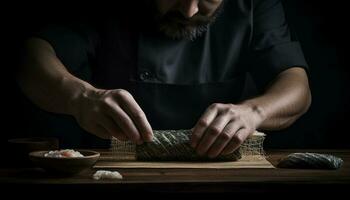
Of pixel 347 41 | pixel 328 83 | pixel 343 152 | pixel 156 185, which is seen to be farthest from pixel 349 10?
pixel 156 185

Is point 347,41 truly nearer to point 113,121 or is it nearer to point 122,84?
point 122,84

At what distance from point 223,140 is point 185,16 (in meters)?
0.62

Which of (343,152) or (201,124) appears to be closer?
(201,124)

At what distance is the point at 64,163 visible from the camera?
4.33ft

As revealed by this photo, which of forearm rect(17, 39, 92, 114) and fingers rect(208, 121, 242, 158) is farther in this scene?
forearm rect(17, 39, 92, 114)

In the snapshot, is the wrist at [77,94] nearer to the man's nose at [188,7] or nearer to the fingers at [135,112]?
the fingers at [135,112]

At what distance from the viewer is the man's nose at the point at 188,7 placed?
1930mm

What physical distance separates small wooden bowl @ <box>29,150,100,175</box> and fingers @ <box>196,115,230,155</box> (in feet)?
1.09

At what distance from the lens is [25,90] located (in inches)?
80.7

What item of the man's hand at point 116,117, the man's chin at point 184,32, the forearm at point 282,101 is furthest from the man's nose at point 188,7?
the man's hand at point 116,117

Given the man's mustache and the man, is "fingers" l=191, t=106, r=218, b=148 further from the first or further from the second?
the man's mustache

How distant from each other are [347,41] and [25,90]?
1.60 m

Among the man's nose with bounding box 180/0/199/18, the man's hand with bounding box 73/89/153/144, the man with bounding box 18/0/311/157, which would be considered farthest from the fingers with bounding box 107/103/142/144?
the man's nose with bounding box 180/0/199/18

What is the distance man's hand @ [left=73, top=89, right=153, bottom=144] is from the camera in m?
1.49
